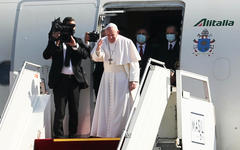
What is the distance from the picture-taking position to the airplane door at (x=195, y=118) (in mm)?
9172

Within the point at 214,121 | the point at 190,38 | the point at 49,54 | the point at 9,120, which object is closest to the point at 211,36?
the point at 190,38

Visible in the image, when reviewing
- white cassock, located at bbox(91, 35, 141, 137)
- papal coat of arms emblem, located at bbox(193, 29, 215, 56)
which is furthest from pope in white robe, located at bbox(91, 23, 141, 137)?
papal coat of arms emblem, located at bbox(193, 29, 215, 56)

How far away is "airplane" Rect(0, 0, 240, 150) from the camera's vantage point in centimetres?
1035

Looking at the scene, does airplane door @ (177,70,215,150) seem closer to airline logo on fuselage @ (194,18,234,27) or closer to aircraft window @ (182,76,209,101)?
aircraft window @ (182,76,209,101)

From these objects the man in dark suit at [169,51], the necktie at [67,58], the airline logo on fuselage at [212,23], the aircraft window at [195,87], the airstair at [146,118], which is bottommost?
the airstair at [146,118]

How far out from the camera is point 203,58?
1059 cm

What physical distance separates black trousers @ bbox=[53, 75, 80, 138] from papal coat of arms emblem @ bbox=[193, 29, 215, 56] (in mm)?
2182

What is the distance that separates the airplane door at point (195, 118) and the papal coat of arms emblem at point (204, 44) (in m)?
0.68

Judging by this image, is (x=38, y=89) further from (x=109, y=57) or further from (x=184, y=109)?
(x=184, y=109)

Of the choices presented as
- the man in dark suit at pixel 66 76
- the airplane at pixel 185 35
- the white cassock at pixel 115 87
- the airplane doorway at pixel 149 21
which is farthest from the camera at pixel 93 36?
the airplane doorway at pixel 149 21

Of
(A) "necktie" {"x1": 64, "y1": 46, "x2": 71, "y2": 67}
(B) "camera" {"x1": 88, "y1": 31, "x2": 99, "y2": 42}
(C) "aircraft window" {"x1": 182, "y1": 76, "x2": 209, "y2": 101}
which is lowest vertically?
(C) "aircraft window" {"x1": 182, "y1": 76, "x2": 209, "y2": 101}

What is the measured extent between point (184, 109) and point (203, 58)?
1.57m

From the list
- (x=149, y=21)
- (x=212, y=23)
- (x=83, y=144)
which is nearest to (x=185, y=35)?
(x=212, y=23)

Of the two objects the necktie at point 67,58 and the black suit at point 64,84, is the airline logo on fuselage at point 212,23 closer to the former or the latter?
the black suit at point 64,84
